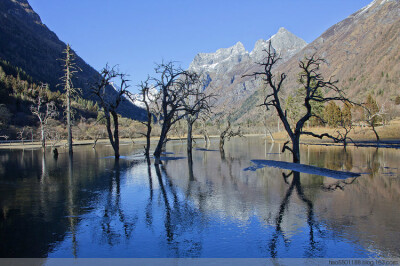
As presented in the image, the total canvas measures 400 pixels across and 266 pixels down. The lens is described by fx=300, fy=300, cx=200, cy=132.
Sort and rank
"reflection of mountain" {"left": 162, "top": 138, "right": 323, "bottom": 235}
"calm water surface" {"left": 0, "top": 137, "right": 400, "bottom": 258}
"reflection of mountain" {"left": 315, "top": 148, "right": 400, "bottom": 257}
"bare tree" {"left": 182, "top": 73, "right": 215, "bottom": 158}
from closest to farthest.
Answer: "calm water surface" {"left": 0, "top": 137, "right": 400, "bottom": 258} < "reflection of mountain" {"left": 315, "top": 148, "right": 400, "bottom": 257} < "reflection of mountain" {"left": 162, "top": 138, "right": 323, "bottom": 235} < "bare tree" {"left": 182, "top": 73, "right": 215, "bottom": 158}

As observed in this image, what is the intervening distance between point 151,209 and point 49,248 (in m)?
4.28

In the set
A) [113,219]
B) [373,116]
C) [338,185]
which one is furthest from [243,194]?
[373,116]

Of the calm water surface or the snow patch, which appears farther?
the snow patch

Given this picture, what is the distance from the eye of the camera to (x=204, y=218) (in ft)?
33.7

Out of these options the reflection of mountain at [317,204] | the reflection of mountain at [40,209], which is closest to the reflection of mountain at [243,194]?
the reflection of mountain at [317,204]

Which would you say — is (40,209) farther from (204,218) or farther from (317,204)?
(317,204)

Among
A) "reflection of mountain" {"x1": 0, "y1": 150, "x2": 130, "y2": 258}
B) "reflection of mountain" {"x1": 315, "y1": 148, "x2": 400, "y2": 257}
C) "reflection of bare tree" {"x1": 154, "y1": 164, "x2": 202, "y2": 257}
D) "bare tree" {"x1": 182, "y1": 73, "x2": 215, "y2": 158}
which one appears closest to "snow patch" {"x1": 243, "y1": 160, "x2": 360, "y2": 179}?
"reflection of mountain" {"x1": 315, "y1": 148, "x2": 400, "y2": 257}

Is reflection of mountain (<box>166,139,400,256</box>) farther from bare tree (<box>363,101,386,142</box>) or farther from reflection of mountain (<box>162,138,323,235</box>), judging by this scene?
bare tree (<box>363,101,386,142</box>)

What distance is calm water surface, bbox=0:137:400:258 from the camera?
771 cm

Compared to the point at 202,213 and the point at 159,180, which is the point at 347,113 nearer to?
the point at 159,180

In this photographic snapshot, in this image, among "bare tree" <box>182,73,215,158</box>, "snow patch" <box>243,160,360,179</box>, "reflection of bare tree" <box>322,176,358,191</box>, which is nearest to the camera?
"reflection of bare tree" <box>322,176,358,191</box>

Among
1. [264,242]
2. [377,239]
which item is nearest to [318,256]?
[264,242]

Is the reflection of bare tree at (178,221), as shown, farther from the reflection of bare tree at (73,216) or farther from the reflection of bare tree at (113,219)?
the reflection of bare tree at (73,216)

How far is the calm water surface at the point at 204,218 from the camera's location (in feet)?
25.3
